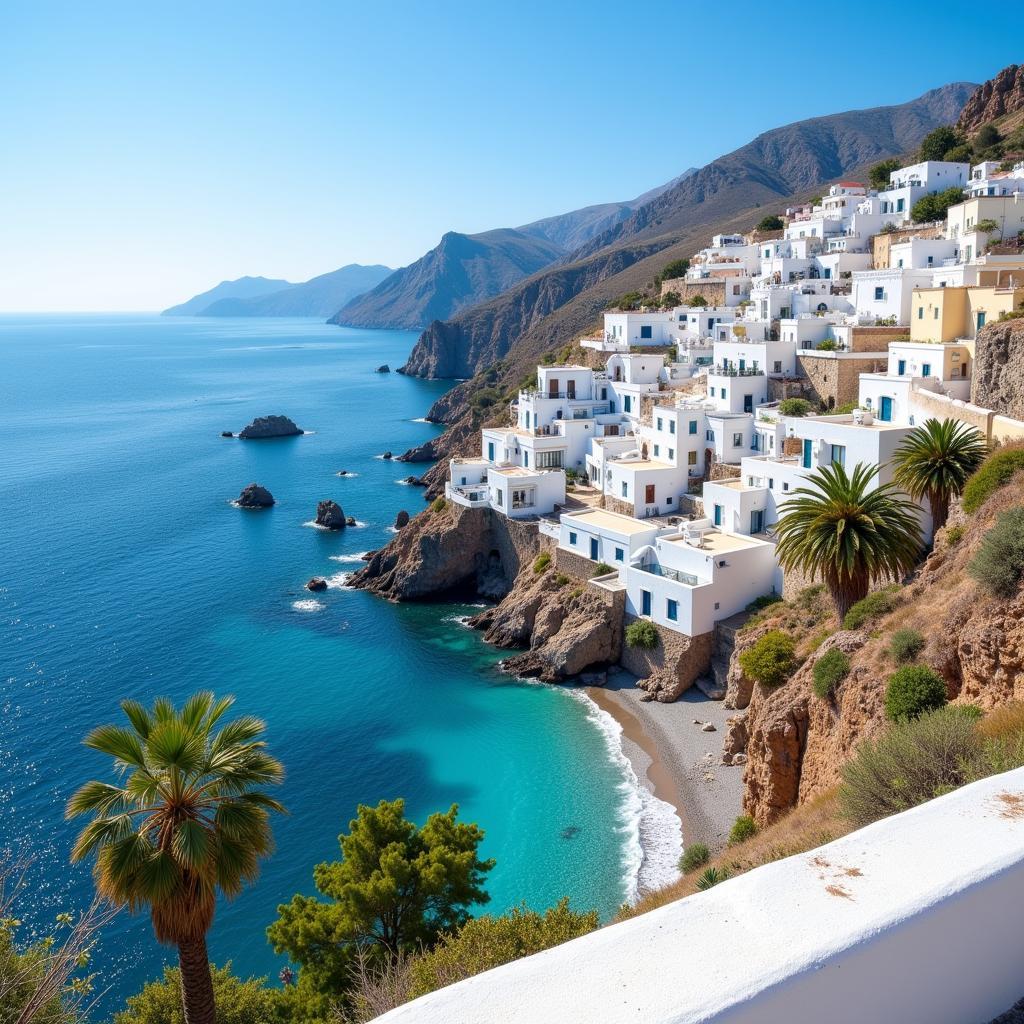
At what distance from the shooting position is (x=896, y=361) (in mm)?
34844

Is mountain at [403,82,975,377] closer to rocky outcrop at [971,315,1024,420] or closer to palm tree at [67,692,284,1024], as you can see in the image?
rocky outcrop at [971,315,1024,420]

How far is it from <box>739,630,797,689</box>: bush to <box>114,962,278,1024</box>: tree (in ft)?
58.6

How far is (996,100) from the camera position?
256 feet

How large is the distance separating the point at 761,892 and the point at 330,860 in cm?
2375

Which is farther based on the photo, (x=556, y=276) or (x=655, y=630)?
(x=556, y=276)

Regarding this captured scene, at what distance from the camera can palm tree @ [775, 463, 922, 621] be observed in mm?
24547

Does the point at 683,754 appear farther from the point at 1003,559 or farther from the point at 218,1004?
the point at 218,1004

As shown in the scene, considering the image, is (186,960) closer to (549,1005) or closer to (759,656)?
(549,1005)

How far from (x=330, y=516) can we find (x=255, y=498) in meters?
9.55

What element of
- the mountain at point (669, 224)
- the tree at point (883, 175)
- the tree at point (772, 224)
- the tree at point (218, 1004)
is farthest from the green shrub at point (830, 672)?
the mountain at point (669, 224)

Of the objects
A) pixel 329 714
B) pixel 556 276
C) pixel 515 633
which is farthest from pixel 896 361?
pixel 556 276

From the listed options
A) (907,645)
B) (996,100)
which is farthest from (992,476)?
(996,100)

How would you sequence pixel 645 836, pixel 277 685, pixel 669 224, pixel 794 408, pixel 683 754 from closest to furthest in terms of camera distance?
pixel 645 836, pixel 683 754, pixel 277 685, pixel 794 408, pixel 669 224

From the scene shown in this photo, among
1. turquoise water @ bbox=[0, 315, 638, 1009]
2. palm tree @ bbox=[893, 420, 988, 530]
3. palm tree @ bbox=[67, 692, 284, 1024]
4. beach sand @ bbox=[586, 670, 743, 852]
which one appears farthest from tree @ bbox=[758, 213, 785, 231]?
palm tree @ bbox=[67, 692, 284, 1024]
